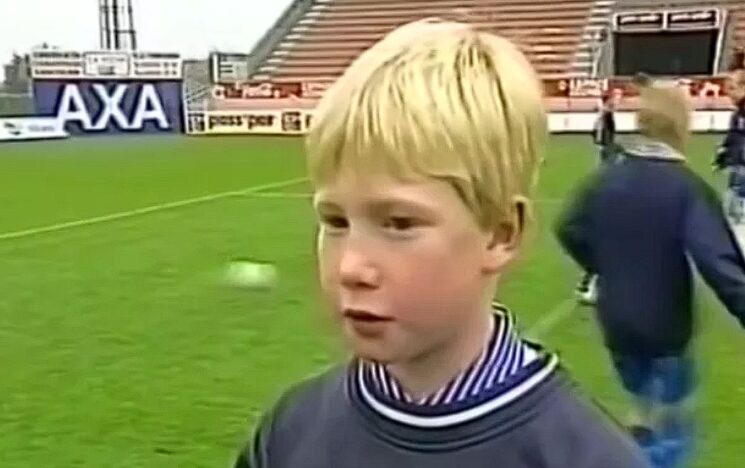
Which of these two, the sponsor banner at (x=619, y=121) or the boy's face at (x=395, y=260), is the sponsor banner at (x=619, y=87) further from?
the boy's face at (x=395, y=260)

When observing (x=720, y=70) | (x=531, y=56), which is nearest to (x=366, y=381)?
(x=531, y=56)

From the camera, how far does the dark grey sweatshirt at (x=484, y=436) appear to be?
1.66m

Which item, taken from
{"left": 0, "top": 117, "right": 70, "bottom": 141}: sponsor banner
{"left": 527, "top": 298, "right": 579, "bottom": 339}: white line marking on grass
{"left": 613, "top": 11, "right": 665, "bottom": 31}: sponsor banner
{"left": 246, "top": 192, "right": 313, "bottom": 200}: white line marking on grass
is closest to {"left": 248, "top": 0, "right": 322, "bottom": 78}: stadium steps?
{"left": 0, "top": 117, "right": 70, "bottom": 141}: sponsor banner

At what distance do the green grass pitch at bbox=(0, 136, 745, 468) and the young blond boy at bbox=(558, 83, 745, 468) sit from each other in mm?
506

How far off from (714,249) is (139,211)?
14.3 m

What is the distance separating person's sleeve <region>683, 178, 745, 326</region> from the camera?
4.26m

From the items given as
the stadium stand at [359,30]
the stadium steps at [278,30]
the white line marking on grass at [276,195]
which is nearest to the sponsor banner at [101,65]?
the stadium stand at [359,30]

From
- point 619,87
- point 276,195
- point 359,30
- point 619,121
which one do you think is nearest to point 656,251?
point 276,195

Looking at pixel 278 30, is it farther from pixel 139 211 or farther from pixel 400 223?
pixel 400 223

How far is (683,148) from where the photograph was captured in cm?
471

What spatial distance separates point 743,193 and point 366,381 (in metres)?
13.4

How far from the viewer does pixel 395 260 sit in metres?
1.58

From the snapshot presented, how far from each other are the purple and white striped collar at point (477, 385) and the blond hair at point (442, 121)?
0.20m

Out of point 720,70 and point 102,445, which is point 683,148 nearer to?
point 102,445
